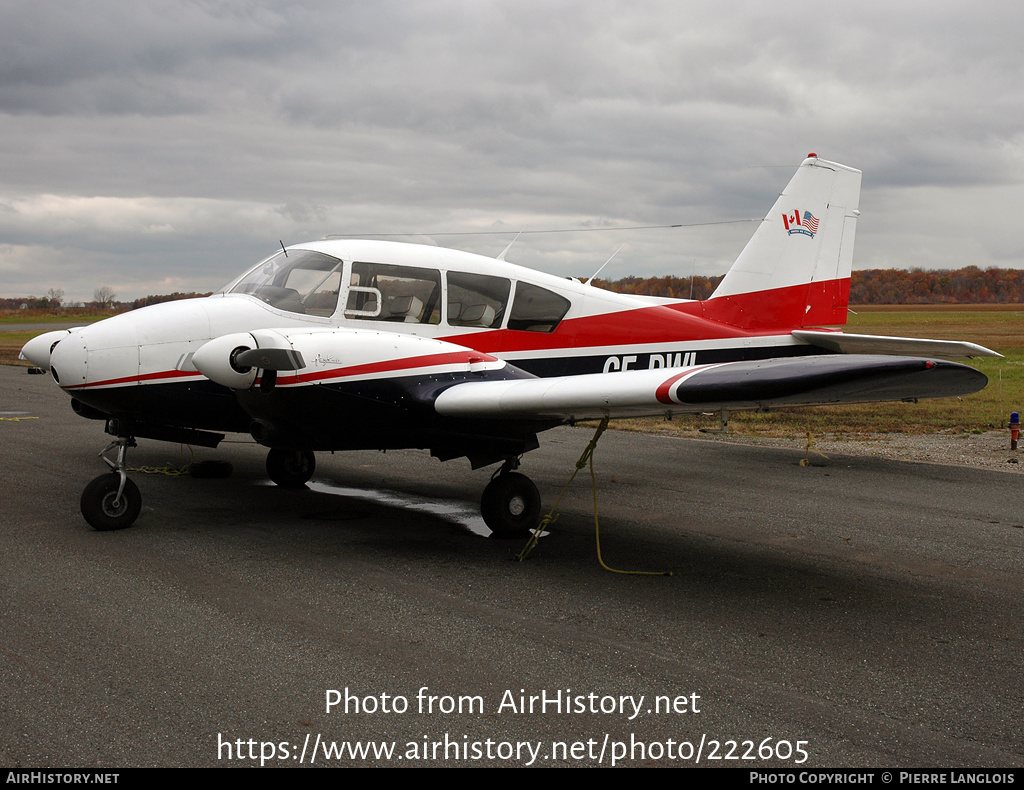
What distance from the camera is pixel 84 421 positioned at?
1504cm

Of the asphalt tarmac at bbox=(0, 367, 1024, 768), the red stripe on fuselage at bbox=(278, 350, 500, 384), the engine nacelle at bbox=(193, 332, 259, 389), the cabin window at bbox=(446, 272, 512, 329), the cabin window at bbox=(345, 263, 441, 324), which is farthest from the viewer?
the cabin window at bbox=(446, 272, 512, 329)

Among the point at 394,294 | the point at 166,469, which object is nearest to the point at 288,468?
the point at 166,469

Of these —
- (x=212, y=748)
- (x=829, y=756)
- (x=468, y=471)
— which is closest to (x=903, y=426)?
(x=468, y=471)

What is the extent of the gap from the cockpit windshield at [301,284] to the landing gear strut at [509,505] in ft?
7.21

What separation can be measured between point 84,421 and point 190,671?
40.8ft

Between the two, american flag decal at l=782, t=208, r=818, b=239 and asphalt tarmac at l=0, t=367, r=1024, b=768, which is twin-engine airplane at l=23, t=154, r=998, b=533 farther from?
american flag decal at l=782, t=208, r=818, b=239

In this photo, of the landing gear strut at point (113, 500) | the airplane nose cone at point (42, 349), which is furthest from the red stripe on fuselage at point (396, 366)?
the airplane nose cone at point (42, 349)

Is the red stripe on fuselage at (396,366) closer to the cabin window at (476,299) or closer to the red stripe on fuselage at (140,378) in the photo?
the cabin window at (476,299)

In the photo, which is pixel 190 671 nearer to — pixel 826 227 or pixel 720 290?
pixel 720 290

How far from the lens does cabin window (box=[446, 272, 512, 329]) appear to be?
26.5 ft

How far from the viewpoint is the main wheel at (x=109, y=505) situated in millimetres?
7086

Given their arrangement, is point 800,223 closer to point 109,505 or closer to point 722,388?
point 722,388

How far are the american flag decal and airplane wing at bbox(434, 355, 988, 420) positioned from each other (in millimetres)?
5900

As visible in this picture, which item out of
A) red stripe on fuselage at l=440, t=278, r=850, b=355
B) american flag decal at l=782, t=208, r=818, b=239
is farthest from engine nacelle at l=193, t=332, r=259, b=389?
american flag decal at l=782, t=208, r=818, b=239
